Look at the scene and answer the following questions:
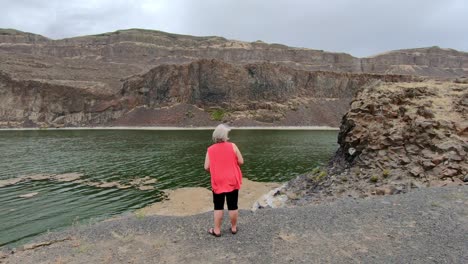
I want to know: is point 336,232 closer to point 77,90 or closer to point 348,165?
point 348,165

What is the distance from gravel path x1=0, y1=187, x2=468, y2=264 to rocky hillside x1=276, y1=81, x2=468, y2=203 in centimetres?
448

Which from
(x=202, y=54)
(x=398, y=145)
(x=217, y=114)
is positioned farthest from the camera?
(x=202, y=54)

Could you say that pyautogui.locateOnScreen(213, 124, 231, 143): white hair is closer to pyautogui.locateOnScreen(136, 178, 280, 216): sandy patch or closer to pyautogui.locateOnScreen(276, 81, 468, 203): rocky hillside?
pyautogui.locateOnScreen(276, 81, 468, 203): rocky hillside

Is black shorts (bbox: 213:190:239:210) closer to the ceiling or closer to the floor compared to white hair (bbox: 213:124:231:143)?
closer to the floor

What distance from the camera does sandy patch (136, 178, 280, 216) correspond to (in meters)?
17.5

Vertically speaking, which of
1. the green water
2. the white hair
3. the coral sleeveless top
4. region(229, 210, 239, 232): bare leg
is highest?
the white hair

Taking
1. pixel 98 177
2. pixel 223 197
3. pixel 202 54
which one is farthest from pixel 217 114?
pixel 202 54

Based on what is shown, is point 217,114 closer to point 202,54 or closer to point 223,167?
point 223,167

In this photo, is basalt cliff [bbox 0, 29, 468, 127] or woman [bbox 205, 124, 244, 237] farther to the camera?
basalt cliff [bbox 0, 29, 468, 127]

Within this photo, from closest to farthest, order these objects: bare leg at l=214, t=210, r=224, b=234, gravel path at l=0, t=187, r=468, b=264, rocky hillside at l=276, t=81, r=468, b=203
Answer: gravel path at l=0, t=187, r=468, b=264 → bare leg at l=214, t=210, r=224, b=234 → rocky hillside at l=276, t=81, r=468, b=203

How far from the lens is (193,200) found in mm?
19594

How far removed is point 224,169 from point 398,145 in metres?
12.3

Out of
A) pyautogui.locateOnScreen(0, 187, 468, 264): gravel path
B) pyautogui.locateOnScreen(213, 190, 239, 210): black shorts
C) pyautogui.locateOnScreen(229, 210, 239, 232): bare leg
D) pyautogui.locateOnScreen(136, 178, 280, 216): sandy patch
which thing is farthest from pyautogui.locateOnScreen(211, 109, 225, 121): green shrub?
pyautogui.locateOnScreen(213, 190, 239, 210): black shorts

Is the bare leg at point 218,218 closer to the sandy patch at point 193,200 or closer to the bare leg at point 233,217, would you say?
the bare leg at point 233,217
